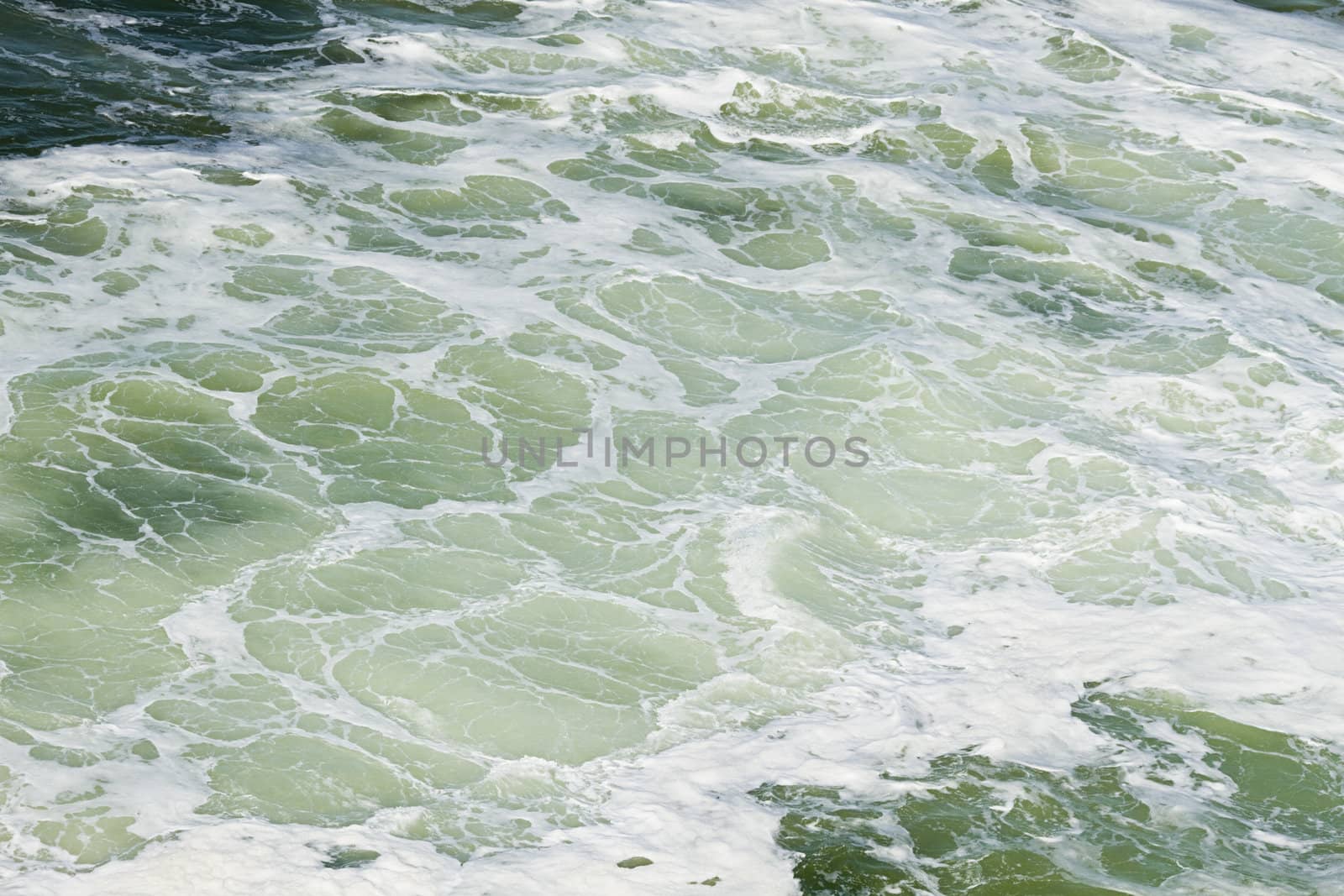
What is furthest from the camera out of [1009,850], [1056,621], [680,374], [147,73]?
[147,73]

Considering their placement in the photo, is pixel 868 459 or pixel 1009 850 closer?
pixel 1009 850

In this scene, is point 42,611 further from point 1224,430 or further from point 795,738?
point 1224,430

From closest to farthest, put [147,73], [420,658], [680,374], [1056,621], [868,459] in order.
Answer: [420,658]
[1056,621]
[868,459]
[680,374]
[147,73]

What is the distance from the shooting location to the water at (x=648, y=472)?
5.90 m

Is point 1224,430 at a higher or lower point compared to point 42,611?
higher

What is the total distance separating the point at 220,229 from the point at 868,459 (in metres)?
5.39

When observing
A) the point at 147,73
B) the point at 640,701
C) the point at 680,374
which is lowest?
the point at 640,701

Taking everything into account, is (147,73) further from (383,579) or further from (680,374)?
(383,579)

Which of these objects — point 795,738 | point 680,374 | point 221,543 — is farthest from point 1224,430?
point 221,543

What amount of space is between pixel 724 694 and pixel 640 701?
419 mm

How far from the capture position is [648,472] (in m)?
8.67

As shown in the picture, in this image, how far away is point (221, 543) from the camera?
7523 mm

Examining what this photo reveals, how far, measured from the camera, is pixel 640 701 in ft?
22.1

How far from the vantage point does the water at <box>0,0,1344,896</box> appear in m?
5.90
